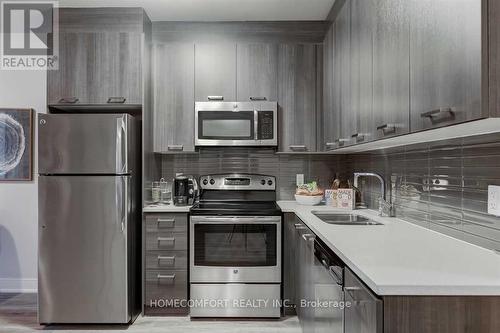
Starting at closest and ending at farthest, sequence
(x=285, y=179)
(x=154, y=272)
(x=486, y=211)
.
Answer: (x=486, y=211) < (x=154, y=272) < (x=285, y=179)

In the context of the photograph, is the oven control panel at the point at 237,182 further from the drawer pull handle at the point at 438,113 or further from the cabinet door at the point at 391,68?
the drawer pull handle at the point at 438,113

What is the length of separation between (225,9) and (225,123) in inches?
35.7

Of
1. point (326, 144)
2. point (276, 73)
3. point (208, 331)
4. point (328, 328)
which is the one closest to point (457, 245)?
point (328, 328)

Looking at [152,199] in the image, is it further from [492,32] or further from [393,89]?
[492,32]

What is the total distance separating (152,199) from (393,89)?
2.21 meters

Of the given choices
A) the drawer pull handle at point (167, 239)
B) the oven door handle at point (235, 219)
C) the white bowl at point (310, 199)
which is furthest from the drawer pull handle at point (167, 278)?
the white bowl at point (310, 199)

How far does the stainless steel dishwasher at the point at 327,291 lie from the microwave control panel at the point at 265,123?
4.62 ft

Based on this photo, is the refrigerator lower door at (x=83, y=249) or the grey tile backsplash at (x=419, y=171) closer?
the grey tile backsplash at (x=419, y=171)

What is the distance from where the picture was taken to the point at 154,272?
2822 mm

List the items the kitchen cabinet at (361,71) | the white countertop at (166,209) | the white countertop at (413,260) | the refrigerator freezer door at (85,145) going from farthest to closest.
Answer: the white countertop at (166,209) < the refrigerator freezer door at (85,145) < the kitchen cabinet at (361,71) < the white countertop at (413,260)

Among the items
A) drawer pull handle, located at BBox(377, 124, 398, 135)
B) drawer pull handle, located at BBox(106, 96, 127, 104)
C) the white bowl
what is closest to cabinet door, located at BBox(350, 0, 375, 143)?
drawer pull handle, located at BBox(377, 124, 398, 135)

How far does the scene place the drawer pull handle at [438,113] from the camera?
1.09m

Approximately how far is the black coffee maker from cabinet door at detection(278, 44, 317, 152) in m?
0.85

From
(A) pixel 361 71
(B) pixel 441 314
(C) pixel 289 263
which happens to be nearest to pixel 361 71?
(A) pixel 361 71
